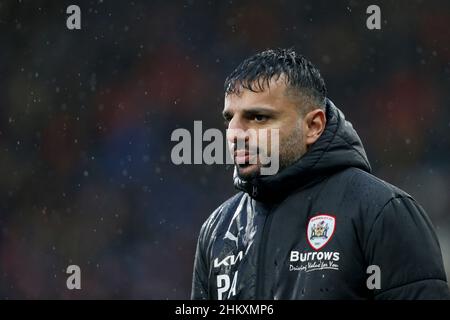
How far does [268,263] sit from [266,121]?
1.36 feet

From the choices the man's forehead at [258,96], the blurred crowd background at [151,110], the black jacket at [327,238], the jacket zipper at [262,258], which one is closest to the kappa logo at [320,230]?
the black jacket at [327,238]

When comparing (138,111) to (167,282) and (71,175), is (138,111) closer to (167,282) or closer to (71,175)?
(71,175)

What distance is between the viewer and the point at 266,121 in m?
2.52

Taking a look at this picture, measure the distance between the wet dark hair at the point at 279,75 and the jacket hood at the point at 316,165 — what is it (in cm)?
12

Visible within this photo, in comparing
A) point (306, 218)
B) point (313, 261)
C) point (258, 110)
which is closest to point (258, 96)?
point (258, 110)

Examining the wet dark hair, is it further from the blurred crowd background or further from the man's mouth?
the blurred crowd background

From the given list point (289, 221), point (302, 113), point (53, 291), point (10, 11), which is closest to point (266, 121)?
point (302, 113)

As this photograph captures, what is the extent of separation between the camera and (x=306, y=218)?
8.17 ft

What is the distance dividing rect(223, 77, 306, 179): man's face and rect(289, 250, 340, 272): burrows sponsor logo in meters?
0.27

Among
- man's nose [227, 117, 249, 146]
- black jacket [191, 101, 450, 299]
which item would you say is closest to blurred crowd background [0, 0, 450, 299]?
black jacket [191, 101, 450, 299]

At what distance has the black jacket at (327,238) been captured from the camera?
231 centimetres

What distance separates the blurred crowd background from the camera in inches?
326

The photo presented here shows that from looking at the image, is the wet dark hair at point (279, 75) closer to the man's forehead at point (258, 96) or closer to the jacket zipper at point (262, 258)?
the man's forehead at point (258, 96)

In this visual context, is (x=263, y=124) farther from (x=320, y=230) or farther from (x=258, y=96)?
(x=320, y=230)
